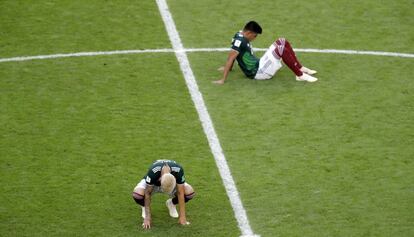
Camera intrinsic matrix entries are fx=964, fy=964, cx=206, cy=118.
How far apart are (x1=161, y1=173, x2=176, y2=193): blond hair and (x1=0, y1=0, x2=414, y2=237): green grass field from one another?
0.63 meters

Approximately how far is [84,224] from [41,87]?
430 cm

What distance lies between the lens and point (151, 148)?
567 inches

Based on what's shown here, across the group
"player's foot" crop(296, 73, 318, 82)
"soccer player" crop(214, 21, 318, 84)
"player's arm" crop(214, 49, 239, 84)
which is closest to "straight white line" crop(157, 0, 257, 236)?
"player's arm" crop(214, 49, 239, 84)

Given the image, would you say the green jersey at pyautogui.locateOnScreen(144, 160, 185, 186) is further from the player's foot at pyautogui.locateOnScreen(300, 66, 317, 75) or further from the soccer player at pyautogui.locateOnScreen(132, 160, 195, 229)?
the player's foot at pyautogui.locateOnScreen(300, 66, 317, 75)

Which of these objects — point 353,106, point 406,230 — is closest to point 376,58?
point 353,106

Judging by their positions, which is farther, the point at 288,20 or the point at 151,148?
the point at 288,20

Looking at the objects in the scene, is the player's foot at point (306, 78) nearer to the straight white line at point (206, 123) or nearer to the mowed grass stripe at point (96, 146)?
the straight white line at point (206, 123)

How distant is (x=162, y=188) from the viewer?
12258mm

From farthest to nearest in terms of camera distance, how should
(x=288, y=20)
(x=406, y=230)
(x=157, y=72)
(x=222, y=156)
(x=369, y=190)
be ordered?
(x=288, y=20) → (x=157, y=72) → (x=222, y=156) → (x=369, y=190) → (x=406, y=230)

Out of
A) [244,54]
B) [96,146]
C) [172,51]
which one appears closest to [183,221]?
[96,146]

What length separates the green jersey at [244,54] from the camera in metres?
16.1

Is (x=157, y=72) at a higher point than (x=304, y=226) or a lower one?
lower

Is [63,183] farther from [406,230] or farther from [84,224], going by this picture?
[406,230]

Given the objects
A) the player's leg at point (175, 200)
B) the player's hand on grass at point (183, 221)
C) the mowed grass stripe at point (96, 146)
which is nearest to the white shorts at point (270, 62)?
the mowed grass stripe at point (96, 146)
